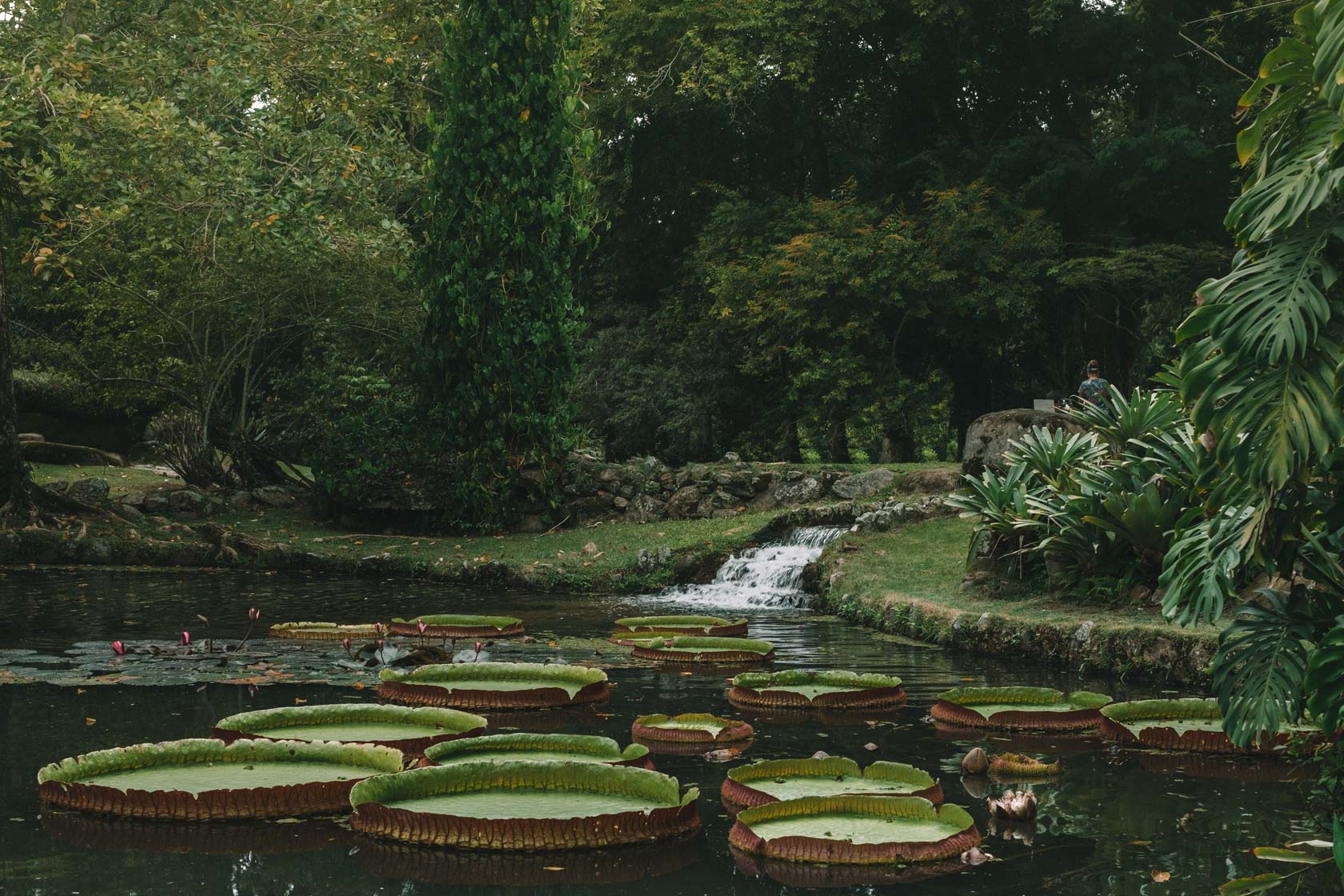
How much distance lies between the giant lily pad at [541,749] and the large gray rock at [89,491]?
46.6 feet

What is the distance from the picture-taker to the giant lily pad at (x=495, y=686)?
23.9ft

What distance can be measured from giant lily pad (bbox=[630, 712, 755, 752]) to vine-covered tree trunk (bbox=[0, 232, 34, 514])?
1268 cm

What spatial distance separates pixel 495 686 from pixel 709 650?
6.95 ft

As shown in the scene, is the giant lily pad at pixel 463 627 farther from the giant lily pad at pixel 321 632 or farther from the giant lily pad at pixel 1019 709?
the giant lily pad at pixel 1019 709

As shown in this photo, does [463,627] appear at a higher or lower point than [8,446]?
lower

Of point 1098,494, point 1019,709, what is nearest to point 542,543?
point 1098,494

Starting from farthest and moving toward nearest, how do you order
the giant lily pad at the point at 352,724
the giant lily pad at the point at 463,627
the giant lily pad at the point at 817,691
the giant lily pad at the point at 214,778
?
the giant lily pad at the point at 463,627, the giant lily pad at the point at 817,691, the giant lily pad at the point at 352,724, the giant lily pad at the point at 214,778

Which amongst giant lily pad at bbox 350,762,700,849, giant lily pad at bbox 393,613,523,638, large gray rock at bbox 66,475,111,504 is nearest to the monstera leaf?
giant lily pad at bbox 350,762,700,849

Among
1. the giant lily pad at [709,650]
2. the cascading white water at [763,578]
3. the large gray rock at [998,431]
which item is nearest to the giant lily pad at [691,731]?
the giant lily pad at [709,650]

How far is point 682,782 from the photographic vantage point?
570 centimetres

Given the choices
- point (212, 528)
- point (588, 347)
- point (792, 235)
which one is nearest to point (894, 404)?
point (792, 235)

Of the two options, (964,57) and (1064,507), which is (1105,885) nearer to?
(1064,507)

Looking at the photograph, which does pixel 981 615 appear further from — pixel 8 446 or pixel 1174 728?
pixel 8 446

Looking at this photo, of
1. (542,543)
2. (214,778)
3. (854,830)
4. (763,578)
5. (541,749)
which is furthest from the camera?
(542,543)
